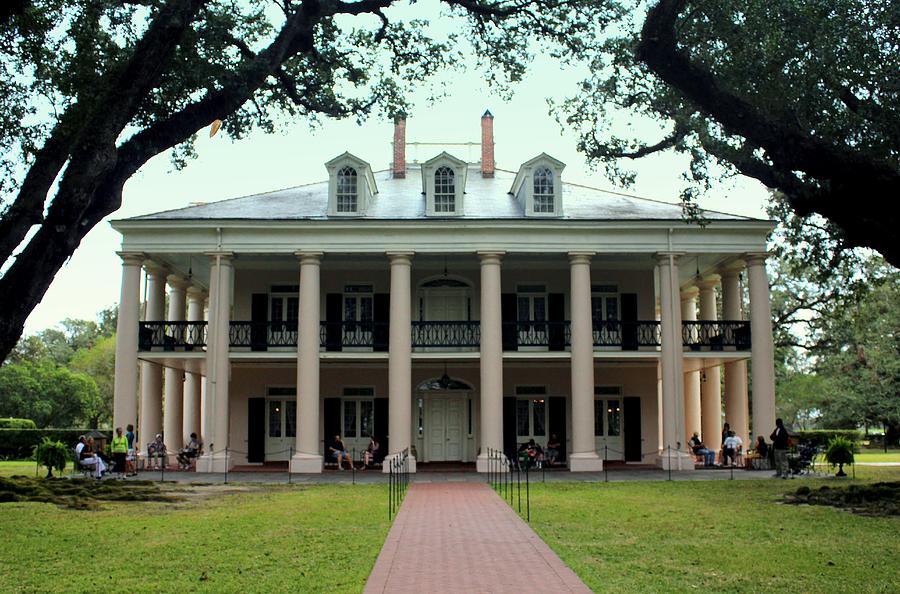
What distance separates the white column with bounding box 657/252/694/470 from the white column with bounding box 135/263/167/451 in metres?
14.6

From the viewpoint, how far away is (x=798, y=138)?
1201cm

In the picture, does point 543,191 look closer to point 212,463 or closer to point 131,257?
point 131,257

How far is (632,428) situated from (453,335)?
677 cm

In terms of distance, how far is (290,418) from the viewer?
30.6 m

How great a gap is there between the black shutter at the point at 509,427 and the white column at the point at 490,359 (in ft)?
12.4

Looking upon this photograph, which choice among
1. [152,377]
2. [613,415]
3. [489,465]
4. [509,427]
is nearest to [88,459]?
[152,377]

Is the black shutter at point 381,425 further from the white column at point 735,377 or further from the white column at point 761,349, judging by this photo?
the white column at point 761,349

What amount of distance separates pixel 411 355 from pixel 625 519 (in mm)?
12991

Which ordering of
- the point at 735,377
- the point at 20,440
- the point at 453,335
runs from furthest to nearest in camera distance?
the point at 20,440, the point at 453,335, the point at 735,377

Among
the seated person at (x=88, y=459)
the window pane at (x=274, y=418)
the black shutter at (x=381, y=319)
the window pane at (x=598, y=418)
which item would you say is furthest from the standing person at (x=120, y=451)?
the window pane at (x=598, y=418)

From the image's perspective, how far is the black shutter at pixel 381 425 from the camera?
29.5m

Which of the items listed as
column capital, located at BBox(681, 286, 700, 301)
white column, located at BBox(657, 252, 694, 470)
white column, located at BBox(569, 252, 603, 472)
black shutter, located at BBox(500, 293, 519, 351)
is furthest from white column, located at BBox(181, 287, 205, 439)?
column capital, located at BBox(681, 286, 700, 301)

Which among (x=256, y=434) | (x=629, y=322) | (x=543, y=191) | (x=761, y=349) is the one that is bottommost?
(x=256, y=434)

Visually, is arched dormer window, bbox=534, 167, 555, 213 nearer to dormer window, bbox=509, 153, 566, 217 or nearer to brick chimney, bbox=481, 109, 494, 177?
dormer window, bbox=509, 153, 566, 217
